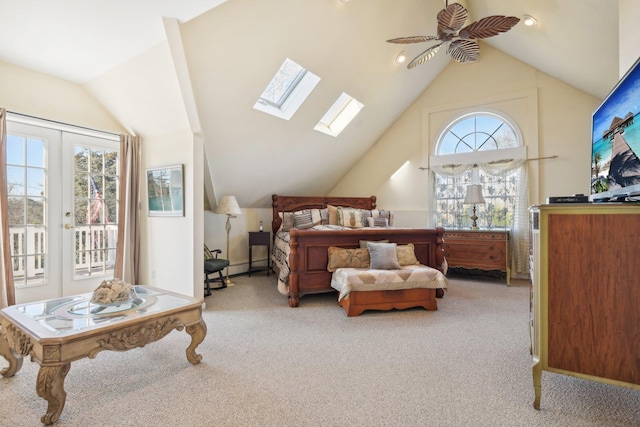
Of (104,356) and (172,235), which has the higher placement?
(172,235)

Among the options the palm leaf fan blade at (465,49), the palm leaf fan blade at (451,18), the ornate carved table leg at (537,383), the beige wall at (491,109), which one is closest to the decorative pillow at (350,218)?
the beige wall at (491,109)

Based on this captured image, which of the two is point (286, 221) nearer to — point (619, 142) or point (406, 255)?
point (406, 255)

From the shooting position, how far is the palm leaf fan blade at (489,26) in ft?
8.66

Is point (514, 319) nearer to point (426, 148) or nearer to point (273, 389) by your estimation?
point (273, 389)

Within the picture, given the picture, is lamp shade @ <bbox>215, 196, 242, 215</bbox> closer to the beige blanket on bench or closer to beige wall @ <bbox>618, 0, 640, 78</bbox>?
the beige blanket on bench

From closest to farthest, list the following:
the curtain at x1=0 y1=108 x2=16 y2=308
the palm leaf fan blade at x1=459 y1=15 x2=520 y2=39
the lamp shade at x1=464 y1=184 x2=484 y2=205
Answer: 1. the palm leaf fan blade at x1=459 y1=15 x2=520 y2=39
2. the curtain at x1=0 y1=108 x2=16 y2=308
3. the lamp shade at x1=464 y1=184 x2=484 y2=205

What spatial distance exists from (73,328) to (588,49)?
525 centimetres

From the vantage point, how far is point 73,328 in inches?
68.9

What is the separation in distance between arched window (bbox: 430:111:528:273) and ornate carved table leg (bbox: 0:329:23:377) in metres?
5.57

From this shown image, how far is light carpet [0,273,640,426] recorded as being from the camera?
1666 mm

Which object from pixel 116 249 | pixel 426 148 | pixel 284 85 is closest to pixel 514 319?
pixel 426 148

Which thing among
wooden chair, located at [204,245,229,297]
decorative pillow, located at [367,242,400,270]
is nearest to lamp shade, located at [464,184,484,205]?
decorative pillow, located at [367,242,400,270]

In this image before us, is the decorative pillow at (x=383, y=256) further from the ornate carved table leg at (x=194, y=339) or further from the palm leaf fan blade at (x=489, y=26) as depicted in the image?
the palm leaf fan blade at (x=489, y=26)

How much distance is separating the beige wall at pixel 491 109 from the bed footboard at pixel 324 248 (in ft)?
5.95
